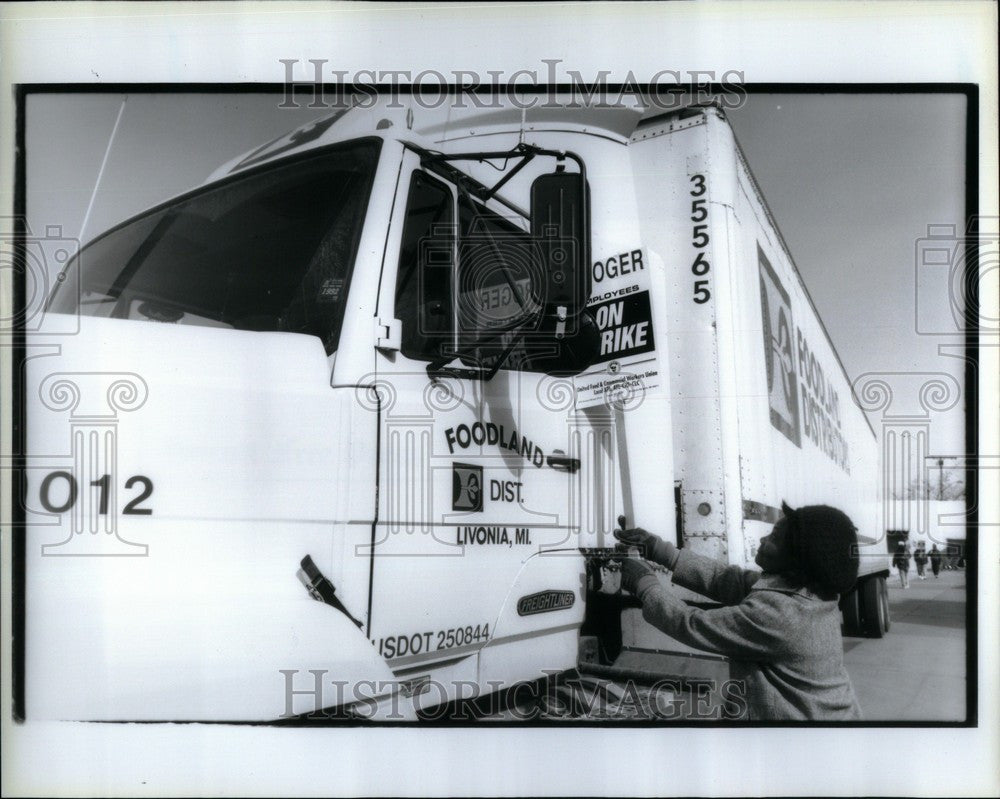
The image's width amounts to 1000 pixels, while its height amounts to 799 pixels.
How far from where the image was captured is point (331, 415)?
2207 mm

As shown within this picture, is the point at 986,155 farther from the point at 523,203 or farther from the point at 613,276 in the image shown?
the point at 523,203

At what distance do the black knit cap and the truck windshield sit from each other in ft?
4.65

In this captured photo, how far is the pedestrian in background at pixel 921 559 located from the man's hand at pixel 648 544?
67cm

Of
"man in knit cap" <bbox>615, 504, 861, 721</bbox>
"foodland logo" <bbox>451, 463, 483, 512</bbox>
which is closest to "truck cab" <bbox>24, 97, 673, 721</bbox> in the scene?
"foodland logo" <bbox>451, 463, 483, 512</bbox>

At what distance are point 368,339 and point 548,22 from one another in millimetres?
1049

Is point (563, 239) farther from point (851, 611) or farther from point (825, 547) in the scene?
point (851, 611)

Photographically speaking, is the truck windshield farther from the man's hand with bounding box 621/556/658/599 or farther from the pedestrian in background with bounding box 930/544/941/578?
the pedestrian in background with bounding box 930/544/941/578

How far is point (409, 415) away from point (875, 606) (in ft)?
4.49

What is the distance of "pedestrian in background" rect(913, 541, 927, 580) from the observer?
2.40 metres

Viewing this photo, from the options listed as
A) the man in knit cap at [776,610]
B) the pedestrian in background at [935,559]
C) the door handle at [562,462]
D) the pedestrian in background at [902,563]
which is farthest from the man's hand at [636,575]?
the pedestrian in background at [935,559]

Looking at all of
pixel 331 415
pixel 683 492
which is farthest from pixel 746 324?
pixel 331 415

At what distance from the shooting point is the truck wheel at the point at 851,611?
236 cm

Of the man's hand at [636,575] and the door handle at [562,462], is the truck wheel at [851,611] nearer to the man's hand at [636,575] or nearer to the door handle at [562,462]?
the man's hand at [636,575]

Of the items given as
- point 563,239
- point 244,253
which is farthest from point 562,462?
point 244,253
